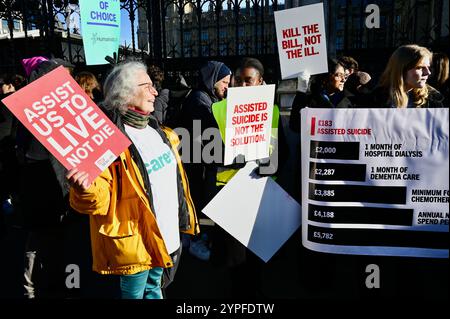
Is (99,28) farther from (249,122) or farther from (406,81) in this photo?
(406,81)

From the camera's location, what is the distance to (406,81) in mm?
2828

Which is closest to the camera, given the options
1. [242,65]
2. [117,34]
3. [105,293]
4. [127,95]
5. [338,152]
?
[127,95]

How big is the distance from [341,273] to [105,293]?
7.26 ft

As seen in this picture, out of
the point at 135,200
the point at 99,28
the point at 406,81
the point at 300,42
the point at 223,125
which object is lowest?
the point at 135,200

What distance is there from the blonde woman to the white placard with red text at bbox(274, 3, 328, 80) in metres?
0.58

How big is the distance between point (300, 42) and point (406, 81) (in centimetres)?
91

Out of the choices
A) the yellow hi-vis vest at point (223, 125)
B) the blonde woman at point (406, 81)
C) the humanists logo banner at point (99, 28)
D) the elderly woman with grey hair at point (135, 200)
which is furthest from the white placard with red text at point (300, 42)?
the humanists logo banner at point (99, 28)

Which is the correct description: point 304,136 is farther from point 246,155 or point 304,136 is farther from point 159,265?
point 159,265

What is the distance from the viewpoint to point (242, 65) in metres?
3.21

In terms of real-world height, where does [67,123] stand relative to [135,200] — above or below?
above

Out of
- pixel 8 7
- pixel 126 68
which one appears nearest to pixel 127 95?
pixel 126 68

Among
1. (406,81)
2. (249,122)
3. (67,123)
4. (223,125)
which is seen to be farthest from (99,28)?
(406,81)

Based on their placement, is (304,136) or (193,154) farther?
(193,154)

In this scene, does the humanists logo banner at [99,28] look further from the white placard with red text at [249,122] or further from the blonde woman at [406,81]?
the blonde woman at [406,81]
